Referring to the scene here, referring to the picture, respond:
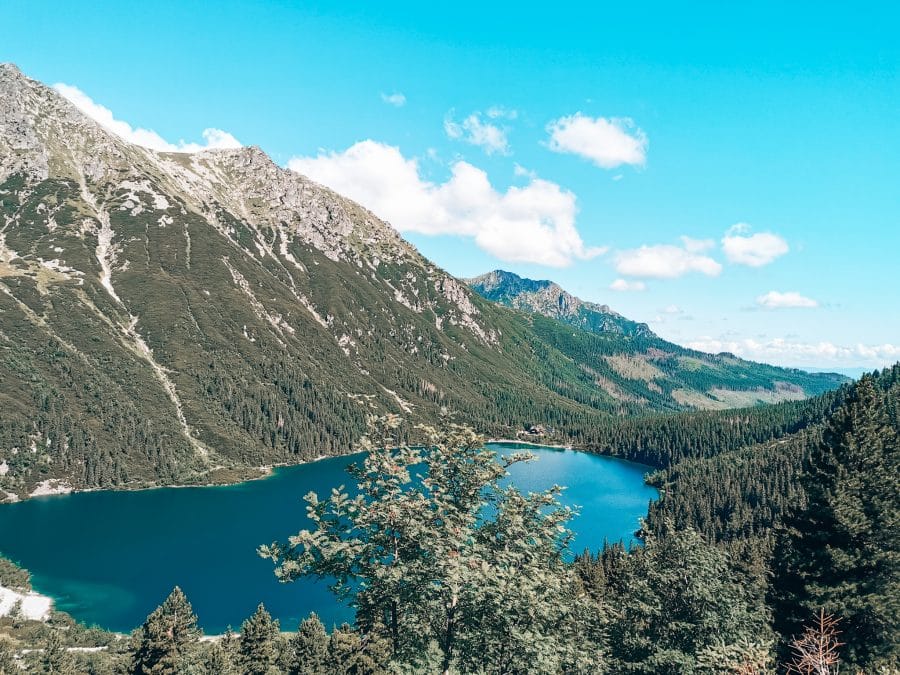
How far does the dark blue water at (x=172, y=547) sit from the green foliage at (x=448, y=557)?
58505mm

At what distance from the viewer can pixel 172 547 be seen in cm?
12900

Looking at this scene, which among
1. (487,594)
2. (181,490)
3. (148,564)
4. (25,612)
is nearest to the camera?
(487,594)

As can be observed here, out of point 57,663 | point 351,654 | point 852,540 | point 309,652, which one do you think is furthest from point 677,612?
point 57,663

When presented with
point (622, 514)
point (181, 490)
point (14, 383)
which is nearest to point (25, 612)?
point (181, 490)

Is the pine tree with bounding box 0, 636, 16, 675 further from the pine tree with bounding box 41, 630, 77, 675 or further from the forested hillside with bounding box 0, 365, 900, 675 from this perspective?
the pine tree with bounding box 41, 630, 77, 675

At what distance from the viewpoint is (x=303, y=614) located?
319 ft

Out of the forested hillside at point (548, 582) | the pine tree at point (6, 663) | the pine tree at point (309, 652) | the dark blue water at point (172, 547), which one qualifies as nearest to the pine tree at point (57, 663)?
the forested hillside at point (548, 582)

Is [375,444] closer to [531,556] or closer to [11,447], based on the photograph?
[531,556]

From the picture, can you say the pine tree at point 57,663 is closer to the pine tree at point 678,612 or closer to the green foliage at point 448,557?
the green foliage at point 448,557

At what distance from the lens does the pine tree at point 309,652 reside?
5681cm

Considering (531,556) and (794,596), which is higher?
(531,556)

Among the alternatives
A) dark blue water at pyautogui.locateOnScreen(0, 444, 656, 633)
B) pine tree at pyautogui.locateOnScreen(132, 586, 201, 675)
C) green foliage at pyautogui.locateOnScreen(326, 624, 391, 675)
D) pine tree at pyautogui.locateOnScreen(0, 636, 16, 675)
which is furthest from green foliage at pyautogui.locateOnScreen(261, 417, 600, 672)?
dark blue water at pyautogui.locateOnScreen(0, 444, 656, 633)

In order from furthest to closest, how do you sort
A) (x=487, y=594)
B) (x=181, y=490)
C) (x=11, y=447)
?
(x=181, y=490) → (x=11, y=447) → (x=487, y=594)

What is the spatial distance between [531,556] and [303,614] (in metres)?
98.9
